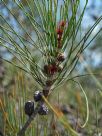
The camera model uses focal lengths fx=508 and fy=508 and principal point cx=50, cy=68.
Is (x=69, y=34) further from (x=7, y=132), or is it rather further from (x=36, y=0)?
(x=7, y=132)

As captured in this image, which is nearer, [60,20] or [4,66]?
[60,20]

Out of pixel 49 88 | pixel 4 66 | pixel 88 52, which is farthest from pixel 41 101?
pixel 88 52

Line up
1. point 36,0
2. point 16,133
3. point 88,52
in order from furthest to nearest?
point 88,52, point 16,133, point 36,0

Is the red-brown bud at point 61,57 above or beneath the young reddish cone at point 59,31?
beneath

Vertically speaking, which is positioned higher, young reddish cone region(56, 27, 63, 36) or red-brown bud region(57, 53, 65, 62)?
young reddish cone region(56, 27, 63, 36)

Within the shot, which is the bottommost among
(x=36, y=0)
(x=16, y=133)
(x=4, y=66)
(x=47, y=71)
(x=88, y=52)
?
(x=16, y=133)

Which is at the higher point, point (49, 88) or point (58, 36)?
point (58, 36)

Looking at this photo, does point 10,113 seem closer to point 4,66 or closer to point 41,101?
point 41,101

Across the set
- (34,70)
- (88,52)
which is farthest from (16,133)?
(88,52)

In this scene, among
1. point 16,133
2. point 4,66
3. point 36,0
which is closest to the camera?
point 36,0
